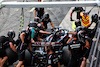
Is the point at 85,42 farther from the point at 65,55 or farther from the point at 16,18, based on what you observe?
the point at 16,18

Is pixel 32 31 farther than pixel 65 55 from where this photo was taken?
No

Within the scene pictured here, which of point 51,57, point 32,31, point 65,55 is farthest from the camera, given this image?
point 65,55

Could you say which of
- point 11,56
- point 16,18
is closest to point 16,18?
point 16,18

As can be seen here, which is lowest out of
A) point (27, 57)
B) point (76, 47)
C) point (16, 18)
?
point (27, 57)

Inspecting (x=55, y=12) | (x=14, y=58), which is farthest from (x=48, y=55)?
(x=55, y=12)

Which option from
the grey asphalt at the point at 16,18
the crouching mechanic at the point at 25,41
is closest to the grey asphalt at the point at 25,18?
the grey asphalt at the point at 16,18

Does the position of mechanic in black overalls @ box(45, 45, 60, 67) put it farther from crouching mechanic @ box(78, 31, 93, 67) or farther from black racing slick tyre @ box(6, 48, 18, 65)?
black racing slick tyre @ box(6, 48, 18, 65)

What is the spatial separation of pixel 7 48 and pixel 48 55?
4.24 feet

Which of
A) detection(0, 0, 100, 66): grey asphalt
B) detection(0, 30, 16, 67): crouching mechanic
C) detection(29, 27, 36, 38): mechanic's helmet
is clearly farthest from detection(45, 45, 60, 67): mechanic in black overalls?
detection(0, 0, 100, 66): grey asphalt

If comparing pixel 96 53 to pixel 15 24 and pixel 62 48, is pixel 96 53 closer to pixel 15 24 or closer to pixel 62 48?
pixel 62 48

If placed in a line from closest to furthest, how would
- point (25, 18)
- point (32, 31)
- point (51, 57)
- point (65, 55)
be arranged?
point (51, 57) < point (32, 31) < point (65, 55) < point (25, 18)

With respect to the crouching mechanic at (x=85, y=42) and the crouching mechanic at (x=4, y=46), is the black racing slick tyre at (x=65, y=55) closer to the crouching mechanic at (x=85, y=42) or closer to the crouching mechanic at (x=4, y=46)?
the crouching mechanic at (x=85, y=42)

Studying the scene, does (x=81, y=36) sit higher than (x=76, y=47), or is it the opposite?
(x=81, y=36)

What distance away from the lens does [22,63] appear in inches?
174
